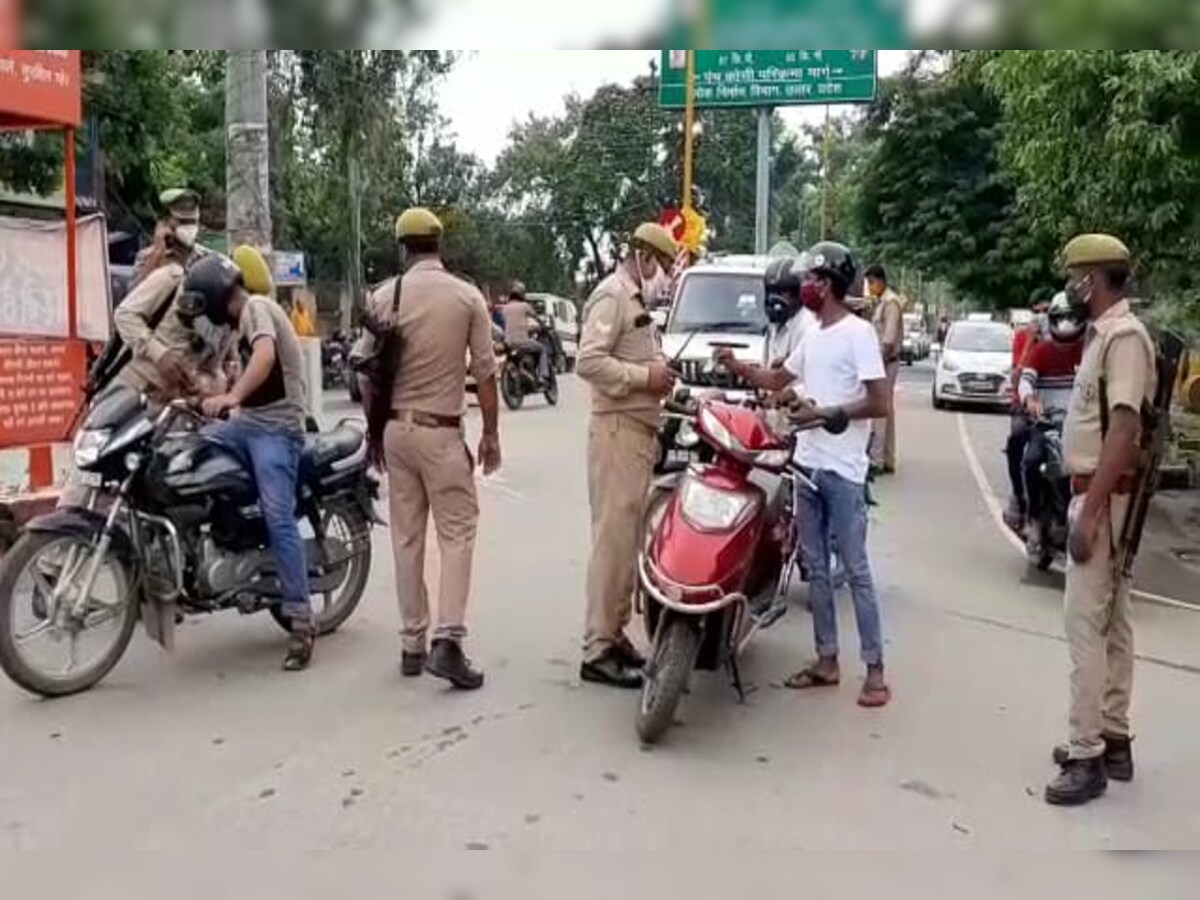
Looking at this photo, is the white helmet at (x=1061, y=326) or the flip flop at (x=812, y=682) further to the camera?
the white helmet at (x=1061, y=326)

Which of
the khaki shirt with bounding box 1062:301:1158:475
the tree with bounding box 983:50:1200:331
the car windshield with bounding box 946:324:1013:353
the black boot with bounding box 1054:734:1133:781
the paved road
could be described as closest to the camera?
the paved road

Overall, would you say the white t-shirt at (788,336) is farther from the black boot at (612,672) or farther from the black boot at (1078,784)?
the black boot at (1078,784)

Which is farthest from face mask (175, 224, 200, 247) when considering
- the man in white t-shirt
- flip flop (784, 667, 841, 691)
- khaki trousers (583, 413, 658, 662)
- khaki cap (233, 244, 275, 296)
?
flip flop (784, 667, 841, 691)

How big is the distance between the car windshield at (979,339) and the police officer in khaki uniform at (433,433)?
1734 cm

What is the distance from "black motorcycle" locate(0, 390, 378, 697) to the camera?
4.77 meters

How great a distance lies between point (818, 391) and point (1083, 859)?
2.12m

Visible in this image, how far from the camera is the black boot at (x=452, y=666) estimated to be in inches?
199

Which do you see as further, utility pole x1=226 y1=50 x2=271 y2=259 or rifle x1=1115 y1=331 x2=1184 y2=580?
utility pole x1=226 y1=50 x2=271 y2=259

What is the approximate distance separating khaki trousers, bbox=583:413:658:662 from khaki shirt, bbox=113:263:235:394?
6.18 ft

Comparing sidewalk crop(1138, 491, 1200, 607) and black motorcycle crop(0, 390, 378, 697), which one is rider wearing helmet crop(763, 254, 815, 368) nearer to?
black motorcycle crop(0, 390, 378, 697)

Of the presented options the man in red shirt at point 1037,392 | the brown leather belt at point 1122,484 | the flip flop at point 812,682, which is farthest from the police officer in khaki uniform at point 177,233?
the man in red shirt at point 1037,392

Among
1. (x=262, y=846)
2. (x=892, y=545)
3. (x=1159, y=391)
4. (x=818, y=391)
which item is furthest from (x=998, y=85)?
(x=262, y=846)

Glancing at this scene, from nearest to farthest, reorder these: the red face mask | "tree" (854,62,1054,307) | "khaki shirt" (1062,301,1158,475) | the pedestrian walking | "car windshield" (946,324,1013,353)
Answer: "khaki shirt" (1062,301,1158,475)
the red face mask
the pedestrian walking
"car windshield" (946,324,1013,353)
"tree" (854,62,1054,307)

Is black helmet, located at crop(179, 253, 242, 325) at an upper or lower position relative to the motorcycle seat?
upper
